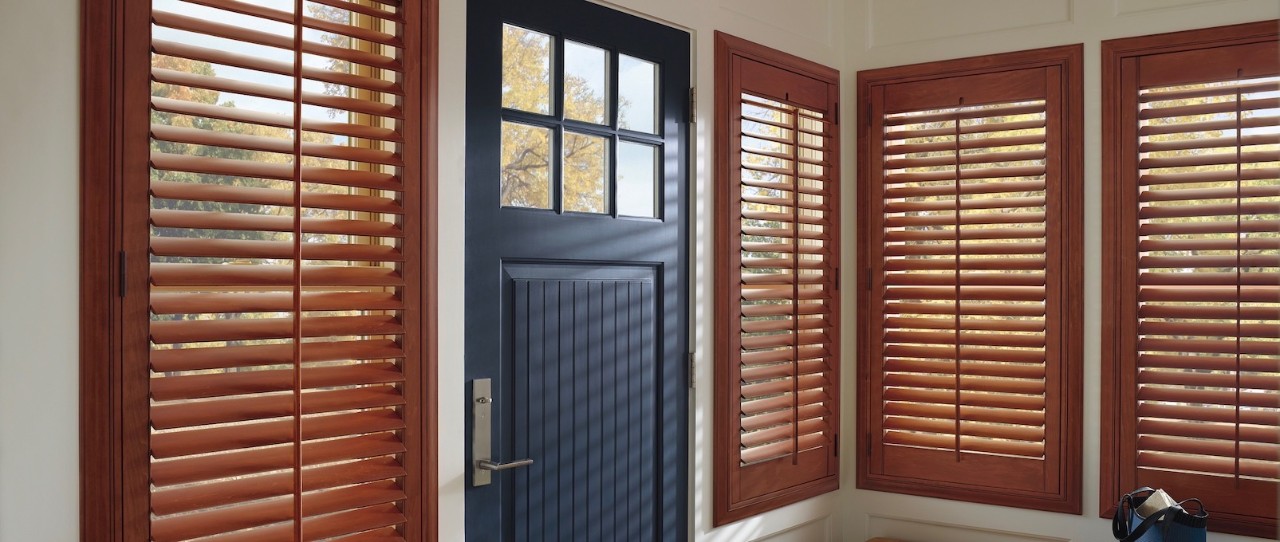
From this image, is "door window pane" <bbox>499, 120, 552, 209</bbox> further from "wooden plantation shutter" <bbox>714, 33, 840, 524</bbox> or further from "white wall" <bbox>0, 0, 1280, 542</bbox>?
"wooden plantation shutter" <bbox>714, 33, 840, 524</bbox>

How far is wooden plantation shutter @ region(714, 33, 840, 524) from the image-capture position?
2684 millimetres

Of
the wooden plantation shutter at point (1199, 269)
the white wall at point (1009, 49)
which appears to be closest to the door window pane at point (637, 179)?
the white wall at point (1009, 49)

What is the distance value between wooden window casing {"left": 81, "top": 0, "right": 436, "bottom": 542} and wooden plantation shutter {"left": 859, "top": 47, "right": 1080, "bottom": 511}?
1.79 m

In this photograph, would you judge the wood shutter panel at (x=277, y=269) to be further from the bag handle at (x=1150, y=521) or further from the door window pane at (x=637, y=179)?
the bag handle at (x=1150, y=521)

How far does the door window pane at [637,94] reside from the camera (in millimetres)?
2371

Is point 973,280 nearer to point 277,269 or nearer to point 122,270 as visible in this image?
→ point 277,269

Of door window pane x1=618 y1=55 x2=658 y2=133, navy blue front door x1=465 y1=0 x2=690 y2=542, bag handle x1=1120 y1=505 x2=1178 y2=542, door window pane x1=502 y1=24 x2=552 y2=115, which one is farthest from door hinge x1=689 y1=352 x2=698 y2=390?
bag handle x1=1120 y1=505 x2=1178 y2=542

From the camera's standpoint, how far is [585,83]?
7.43 ft

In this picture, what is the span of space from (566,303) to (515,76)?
55cm

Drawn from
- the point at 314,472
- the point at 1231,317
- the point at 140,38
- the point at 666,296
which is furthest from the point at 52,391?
the point at 1231,317

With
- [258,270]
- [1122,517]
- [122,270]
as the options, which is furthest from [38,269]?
[1122,517]

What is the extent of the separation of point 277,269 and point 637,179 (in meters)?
1.03

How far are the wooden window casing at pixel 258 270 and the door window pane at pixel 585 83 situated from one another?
1.38ft

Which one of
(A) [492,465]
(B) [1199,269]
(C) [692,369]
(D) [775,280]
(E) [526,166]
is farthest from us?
(D) [775,280]
